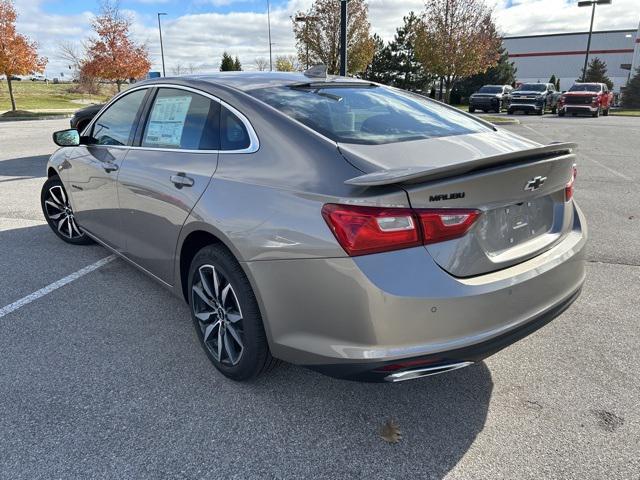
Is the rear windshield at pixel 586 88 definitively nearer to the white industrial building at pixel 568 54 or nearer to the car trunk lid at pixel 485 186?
the car trunk lid at pixel 485 186

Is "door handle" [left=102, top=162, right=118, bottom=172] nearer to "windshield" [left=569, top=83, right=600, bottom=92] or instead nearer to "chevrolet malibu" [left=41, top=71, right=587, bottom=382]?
"chevrolet malibu" [left=41, top=71, right=587, bottom=382]

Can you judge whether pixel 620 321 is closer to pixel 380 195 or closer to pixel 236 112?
pixel 380 195

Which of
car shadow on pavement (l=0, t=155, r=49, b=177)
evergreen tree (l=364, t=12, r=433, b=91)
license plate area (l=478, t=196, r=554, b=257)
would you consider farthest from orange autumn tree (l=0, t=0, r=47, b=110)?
evergreen tree (l=364, t=12, r=433, b=91)

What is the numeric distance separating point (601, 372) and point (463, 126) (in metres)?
1.65

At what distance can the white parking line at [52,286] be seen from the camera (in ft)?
12.3

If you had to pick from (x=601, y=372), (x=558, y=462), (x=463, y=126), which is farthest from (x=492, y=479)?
(x=463, y=126)

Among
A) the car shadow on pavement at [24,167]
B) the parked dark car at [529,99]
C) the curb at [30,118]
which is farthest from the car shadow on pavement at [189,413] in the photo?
the parked dark car at [529,99]

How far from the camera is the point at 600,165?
34.1 ft

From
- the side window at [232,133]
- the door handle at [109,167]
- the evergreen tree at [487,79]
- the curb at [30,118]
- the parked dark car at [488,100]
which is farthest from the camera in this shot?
the evergreen tree at [487,79]

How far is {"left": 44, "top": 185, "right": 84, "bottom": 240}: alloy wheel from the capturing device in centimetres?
502

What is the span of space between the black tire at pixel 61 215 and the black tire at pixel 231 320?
8.65 feet

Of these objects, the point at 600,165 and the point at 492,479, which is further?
the point at 600,165

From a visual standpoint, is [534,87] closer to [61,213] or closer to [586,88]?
[586,88]

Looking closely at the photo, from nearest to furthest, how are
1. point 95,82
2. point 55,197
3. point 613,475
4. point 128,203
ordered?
point 613,475
point 128,203
point 55,197
point 95,82
